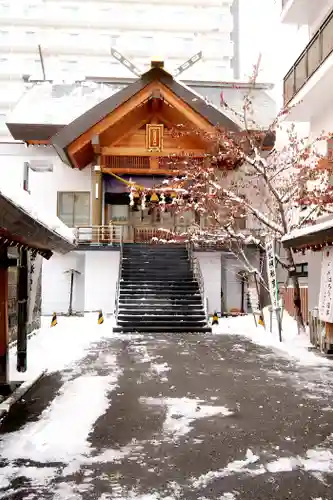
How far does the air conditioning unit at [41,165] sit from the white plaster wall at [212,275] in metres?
9.10

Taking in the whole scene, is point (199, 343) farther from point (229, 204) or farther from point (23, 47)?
point (23, 47)

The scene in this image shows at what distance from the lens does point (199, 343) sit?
12555mm

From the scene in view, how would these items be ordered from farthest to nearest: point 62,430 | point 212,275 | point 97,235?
point 97,235 → point 212,275 → point 62,430

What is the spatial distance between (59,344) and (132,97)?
13044 millimetres

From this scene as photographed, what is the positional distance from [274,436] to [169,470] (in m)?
1.47

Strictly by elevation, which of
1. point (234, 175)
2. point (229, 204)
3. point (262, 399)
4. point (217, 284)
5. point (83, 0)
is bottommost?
point (262, 399)

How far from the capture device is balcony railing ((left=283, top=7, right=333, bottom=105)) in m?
12.1

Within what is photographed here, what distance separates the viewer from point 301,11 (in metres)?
15.4

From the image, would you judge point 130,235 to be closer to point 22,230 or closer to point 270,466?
point 22,230

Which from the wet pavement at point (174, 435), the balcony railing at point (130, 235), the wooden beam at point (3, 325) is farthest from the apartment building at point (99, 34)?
the wet pavement at point (174, 435)

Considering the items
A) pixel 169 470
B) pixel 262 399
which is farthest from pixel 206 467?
pixel 262 399

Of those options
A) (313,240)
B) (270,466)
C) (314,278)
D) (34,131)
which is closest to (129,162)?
(34,131)

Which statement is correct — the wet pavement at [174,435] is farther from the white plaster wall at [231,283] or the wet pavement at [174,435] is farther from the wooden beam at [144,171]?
the wooden beam at [144,171]

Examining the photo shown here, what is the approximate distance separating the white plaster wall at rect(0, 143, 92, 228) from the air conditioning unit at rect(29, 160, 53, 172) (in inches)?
7.9
